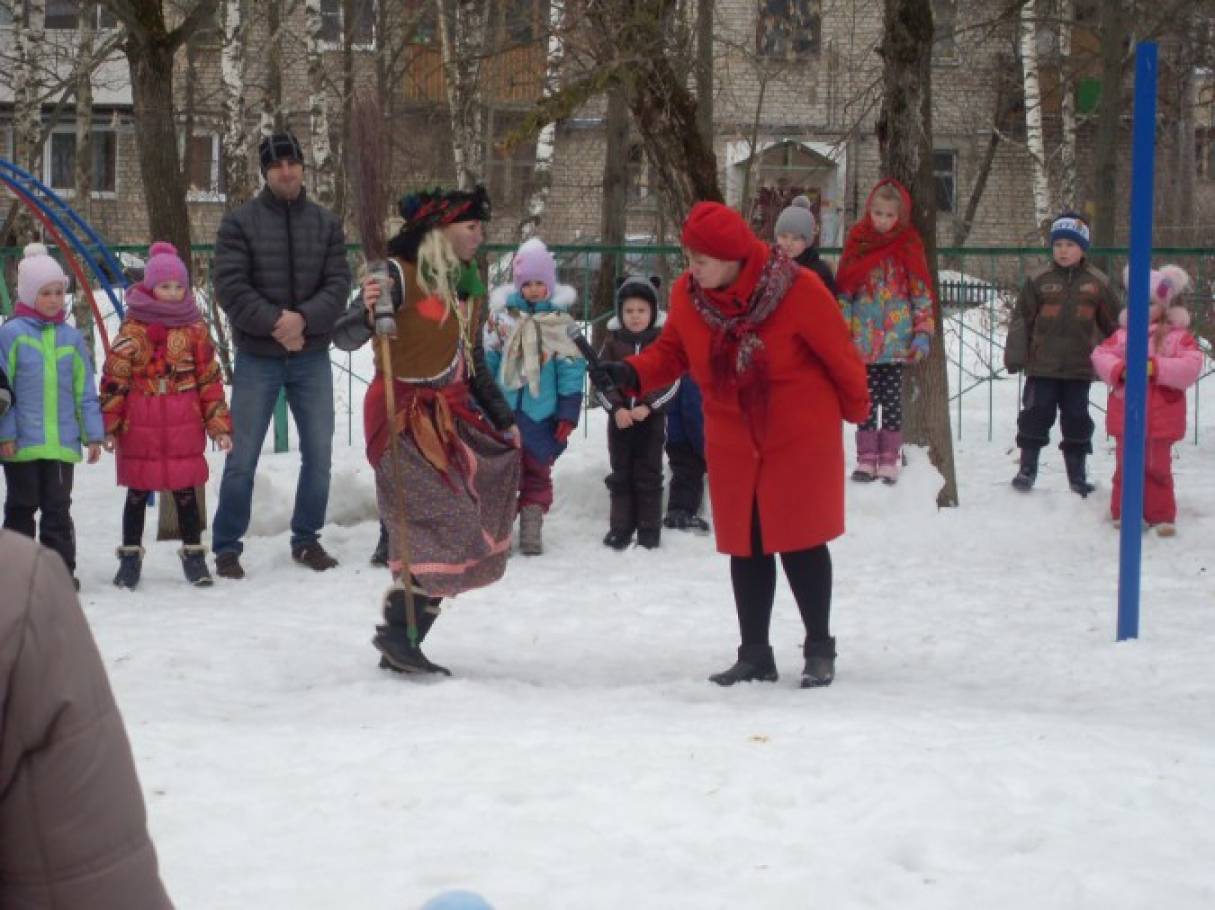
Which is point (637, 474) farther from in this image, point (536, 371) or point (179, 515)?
point (179, 515)

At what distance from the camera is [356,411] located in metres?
12.0

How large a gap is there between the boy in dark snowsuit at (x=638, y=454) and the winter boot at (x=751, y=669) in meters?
2.87

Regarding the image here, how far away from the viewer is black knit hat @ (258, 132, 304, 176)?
326 inches

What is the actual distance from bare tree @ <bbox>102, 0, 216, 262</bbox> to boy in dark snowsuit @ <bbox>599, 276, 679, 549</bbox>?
2.46m

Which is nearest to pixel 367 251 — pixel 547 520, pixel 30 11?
pixel 547 520

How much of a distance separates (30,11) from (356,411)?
921cm

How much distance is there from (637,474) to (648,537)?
32 centimetres

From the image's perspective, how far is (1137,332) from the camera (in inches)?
265

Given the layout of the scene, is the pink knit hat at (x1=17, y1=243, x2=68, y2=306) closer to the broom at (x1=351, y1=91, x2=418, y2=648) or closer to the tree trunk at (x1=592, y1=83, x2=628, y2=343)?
the broom at (x1=351, y1=91, x2=418, y2=648)

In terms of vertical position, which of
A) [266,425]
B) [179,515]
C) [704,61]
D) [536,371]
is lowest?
[179,515]

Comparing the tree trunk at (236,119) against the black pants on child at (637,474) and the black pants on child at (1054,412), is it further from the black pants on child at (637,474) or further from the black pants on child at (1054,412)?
the black pants on child at (1054,412)

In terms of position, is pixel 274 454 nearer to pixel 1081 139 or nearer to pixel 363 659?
pixel 363 659

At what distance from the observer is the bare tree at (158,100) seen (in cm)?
937

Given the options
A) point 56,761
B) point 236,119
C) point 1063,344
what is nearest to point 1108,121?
point 236,119
